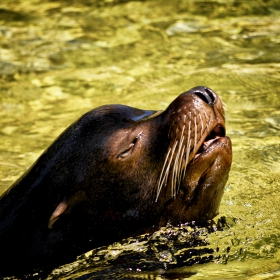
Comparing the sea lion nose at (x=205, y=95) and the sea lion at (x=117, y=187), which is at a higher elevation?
the sea lion nose at (x=205, y=95)

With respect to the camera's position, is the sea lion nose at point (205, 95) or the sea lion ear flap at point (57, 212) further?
the sea lion nose at point (205, 95)

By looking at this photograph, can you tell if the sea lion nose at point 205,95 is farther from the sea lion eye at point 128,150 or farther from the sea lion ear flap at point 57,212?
the sea lion ear flap at point 57,212

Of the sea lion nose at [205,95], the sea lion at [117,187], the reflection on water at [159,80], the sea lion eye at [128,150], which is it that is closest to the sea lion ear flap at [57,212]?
the sea lion at [117,187]

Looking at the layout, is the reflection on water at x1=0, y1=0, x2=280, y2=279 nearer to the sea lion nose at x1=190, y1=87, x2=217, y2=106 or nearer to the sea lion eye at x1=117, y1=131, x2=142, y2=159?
the sea lion eye at x1=117, y1=131, x2=142, y2=159

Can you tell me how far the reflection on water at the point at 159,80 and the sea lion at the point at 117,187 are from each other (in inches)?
6.6

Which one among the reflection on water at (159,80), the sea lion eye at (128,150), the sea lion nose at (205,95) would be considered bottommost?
the reflection on water at (159,80)

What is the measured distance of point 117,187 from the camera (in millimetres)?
5293

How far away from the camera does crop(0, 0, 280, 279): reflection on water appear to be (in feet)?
17.4

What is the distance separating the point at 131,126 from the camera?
17.9ft

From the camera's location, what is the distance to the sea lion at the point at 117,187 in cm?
521

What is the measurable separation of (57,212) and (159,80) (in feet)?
13.8


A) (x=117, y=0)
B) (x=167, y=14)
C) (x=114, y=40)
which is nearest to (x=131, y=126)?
(x=114, y=40)

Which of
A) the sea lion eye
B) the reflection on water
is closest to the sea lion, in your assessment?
the sea lion eye

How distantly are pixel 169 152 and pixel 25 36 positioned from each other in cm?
605
